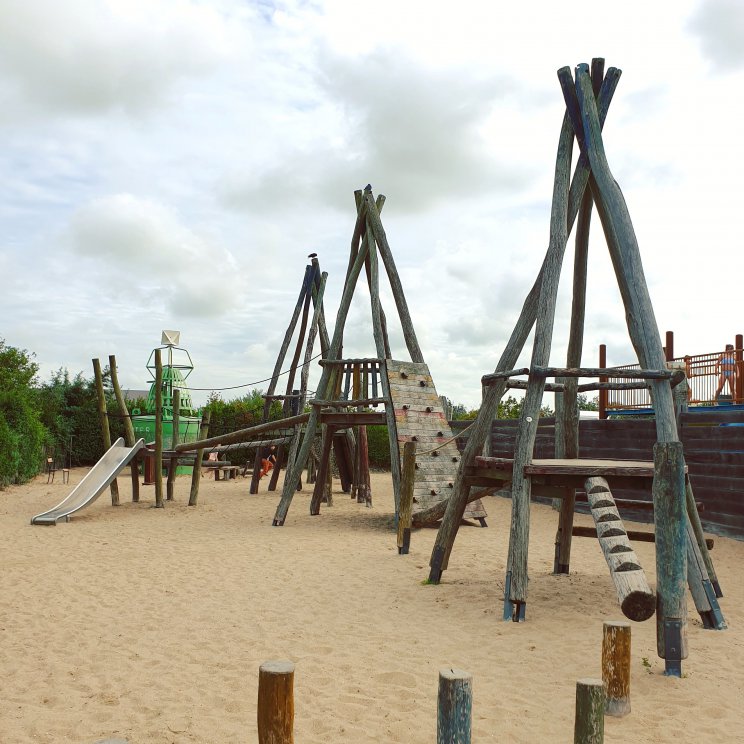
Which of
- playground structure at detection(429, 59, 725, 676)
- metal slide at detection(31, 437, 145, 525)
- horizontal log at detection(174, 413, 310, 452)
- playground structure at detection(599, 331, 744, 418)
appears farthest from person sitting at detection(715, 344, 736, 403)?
metal slide at detection(31, 437, 145, 525)

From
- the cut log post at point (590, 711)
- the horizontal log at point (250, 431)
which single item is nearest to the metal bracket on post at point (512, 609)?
the cut log post at point (590, 711)

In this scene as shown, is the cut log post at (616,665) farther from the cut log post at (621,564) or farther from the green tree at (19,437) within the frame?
the green tree at (19,437)

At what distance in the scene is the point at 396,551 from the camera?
363 inches

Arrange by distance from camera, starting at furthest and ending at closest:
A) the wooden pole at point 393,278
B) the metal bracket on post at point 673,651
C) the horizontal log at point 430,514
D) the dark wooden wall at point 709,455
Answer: the wooden pole at point 393,278 → the horizontal log at point 430,514 → the dark wooden wall at point 709,455 → the metal bracket on post at point 673,651

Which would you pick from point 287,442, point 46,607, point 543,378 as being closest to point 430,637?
point 543,378

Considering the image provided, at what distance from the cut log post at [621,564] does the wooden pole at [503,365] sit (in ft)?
3.80

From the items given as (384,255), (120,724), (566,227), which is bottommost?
(120,724)

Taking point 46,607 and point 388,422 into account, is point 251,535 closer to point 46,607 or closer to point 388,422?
point 388,422

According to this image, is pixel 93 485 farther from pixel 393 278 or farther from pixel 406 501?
pixel 406 501

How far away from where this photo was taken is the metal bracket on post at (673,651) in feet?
15.0

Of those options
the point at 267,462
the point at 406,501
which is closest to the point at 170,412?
the point at 267,462

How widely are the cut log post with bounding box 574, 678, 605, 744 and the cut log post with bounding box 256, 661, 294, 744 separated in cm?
108

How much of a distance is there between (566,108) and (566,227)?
3.59 feet

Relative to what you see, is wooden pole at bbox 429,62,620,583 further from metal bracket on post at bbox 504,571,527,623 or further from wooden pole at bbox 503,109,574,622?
metal bracket on post at bbox 504,571,527,623
